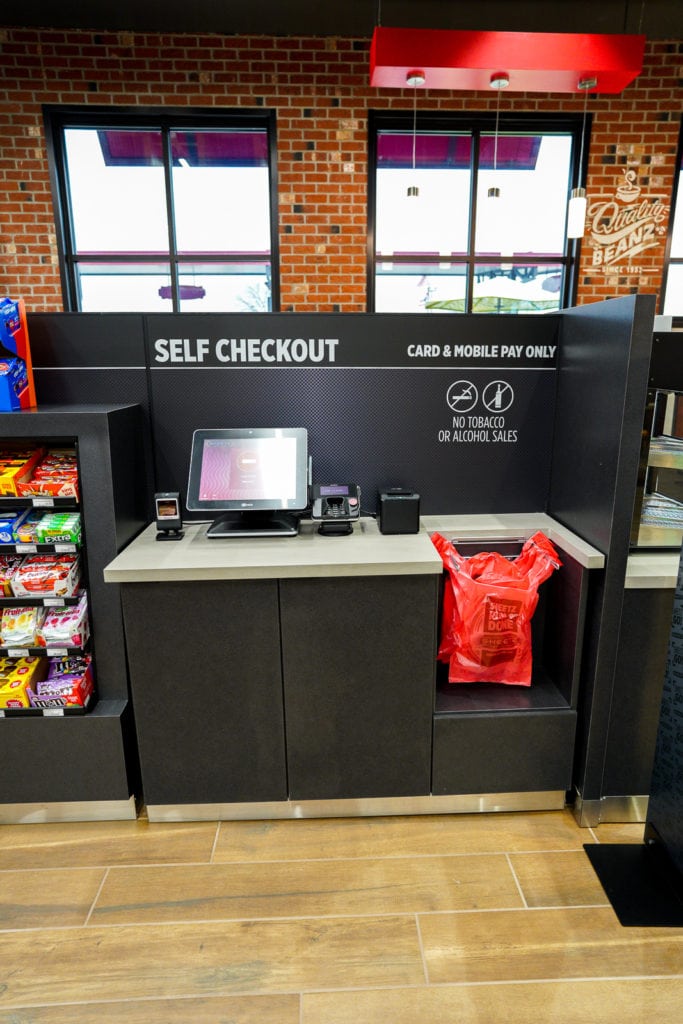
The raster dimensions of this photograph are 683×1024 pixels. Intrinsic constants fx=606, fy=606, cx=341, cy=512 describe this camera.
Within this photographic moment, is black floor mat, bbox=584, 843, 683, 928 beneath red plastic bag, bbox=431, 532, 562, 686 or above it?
beneath

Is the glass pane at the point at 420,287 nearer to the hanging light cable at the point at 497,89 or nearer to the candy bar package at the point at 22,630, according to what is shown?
the hanging light cable at the point at 497,89

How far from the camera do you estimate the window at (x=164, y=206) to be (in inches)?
187

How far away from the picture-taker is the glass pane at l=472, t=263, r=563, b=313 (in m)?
5.15

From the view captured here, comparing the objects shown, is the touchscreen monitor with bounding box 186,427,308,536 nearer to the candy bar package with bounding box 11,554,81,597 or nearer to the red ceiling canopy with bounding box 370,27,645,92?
the candy bar package with bounding box 11,554,81,597

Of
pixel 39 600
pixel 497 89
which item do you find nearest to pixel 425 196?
pixel 497 89

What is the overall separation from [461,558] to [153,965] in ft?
4.86

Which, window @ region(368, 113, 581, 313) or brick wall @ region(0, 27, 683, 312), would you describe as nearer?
brick wall @ region(0, 27, 683, 312)

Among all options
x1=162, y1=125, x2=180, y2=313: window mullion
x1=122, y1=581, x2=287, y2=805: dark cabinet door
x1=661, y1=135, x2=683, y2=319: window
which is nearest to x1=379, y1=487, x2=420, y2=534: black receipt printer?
x1=122, y1=581, x2=287, y2=805: dark cabinet door

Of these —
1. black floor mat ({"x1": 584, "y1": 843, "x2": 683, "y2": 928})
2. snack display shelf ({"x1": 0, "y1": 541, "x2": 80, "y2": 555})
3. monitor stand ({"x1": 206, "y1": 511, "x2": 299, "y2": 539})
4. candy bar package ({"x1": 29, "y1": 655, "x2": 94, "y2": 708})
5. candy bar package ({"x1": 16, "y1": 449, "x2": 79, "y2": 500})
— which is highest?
candy bar package ({"x1": 16, "y1": 449, "x2": 79, "y2": 500})

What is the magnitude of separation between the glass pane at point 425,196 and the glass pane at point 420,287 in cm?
15

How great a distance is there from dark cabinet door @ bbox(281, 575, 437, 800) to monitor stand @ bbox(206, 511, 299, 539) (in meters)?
0.26

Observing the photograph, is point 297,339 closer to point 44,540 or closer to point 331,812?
point 44,540

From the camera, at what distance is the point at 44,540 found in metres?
1.93

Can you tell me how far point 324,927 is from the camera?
1.66 metres
